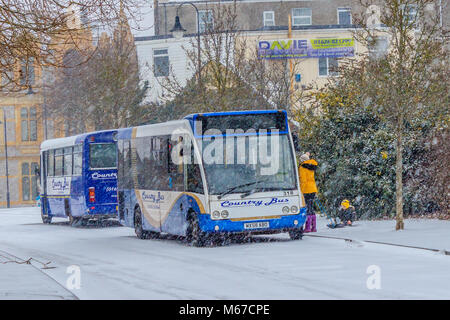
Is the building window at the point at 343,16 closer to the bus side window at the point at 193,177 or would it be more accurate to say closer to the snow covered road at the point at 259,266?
the snow covered road at the point at 259,266

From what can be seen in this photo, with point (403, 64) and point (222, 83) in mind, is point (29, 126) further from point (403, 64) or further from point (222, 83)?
point (403, 64)

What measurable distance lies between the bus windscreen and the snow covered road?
8.02 ft

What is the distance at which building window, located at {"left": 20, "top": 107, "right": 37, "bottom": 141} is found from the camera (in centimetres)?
7538

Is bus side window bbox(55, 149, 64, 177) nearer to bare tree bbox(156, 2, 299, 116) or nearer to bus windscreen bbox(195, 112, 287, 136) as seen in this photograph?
bare tree bbox(156, 2, 299, 116)

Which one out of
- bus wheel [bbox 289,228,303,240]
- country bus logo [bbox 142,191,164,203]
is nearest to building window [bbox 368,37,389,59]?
bus wheel [bbox 289,228,303,240]

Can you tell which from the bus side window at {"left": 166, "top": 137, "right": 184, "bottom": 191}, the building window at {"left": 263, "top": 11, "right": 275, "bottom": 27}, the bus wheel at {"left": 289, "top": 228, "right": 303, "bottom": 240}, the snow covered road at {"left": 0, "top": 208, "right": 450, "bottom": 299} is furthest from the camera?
the building window at {"left": 263, "top": 11, "right": 275, "bottom": 27}

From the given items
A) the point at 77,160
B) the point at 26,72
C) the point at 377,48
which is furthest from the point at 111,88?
the point at 26,72

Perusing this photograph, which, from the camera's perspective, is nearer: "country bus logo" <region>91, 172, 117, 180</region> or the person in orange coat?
the person in orange coat

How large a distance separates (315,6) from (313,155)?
44517 millimetres

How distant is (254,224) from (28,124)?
57.3 m

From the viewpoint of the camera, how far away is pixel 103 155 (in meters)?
32.2

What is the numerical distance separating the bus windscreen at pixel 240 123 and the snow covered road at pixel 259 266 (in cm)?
244
